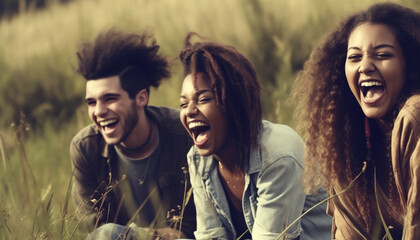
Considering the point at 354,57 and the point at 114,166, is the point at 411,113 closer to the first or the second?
the point at 354,57

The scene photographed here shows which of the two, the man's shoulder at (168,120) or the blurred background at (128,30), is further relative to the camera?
the blurred background at (128,30)

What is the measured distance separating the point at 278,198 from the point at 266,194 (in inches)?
2.6

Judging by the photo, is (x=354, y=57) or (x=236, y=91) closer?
(x=354, y=57)

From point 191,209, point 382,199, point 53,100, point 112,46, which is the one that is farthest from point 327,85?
point 53,100

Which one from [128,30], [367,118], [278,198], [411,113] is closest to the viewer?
[411,113]

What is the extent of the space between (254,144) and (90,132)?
1.28 meters

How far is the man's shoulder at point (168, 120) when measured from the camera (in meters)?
4.73

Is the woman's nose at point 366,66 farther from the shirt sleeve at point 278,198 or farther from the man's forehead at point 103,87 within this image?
the man's forehead at point 103,87

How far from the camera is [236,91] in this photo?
385 centimetres

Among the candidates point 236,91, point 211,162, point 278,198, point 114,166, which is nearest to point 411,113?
point 278,198

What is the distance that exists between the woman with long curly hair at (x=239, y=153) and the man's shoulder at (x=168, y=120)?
27.9 inches

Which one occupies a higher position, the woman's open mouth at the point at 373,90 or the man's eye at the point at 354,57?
the man's eye at the point at 354,57

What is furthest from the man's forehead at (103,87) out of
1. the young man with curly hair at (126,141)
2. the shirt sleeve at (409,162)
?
the shirt sleeve at (409,162)

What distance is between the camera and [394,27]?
3176mm
